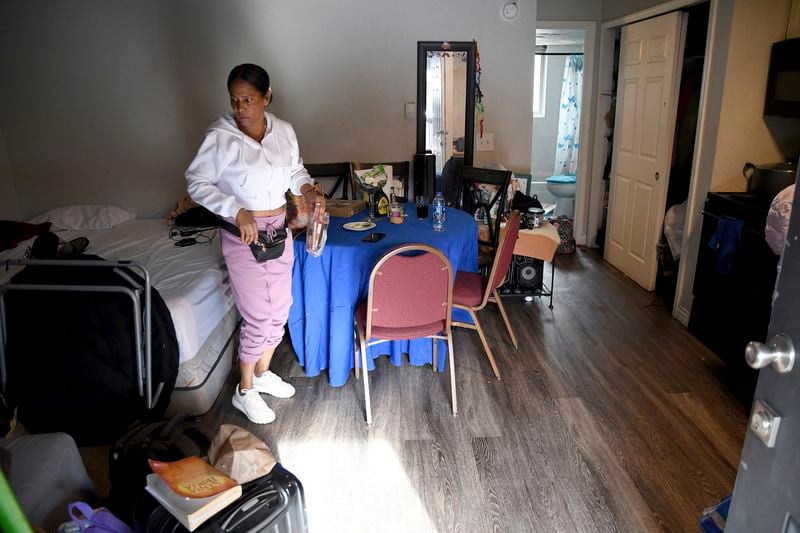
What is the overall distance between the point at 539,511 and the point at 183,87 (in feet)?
12.0

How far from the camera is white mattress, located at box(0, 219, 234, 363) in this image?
239 cm

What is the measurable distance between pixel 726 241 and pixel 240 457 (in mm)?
2765

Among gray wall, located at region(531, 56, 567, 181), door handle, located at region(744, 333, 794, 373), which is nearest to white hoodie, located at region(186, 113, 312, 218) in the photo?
door handle, located at region(744, 333, 794, 373)

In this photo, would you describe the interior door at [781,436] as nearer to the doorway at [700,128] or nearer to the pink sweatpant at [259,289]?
the pink sweatpant at [259,289]

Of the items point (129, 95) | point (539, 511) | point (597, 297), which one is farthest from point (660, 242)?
point (129, 95)

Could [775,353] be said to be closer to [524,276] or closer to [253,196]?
[253,196]

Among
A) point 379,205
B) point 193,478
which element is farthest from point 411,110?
point 193,478

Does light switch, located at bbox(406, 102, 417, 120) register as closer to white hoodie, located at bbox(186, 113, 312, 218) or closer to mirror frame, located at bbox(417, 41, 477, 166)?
mirror frame, located at bbox(417, 41, 477, 166)

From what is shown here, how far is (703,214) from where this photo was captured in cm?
326

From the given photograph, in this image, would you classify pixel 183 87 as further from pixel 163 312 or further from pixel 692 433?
pixel 692 433

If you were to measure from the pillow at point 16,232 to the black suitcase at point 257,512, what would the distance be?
2.61 metres

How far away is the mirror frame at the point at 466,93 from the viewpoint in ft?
13.3

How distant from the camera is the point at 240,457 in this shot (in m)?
1.57

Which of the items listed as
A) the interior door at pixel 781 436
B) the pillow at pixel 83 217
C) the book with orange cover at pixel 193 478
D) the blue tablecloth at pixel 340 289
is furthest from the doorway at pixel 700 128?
the pillow at pixel 83 217
